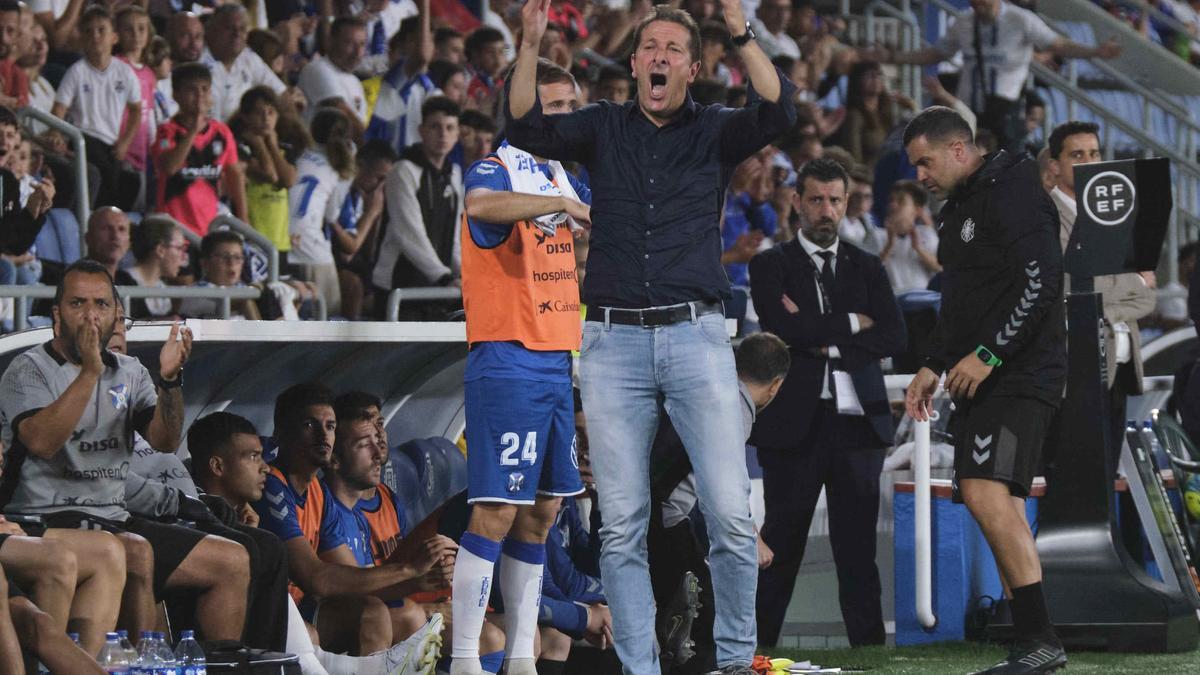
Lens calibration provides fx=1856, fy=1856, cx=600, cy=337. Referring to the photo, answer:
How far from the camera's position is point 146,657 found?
5.45 m

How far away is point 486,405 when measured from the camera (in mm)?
5875

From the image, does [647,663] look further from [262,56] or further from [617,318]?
[262,56]

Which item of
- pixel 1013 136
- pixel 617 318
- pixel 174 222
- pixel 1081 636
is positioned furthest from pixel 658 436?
pixel 1013 136

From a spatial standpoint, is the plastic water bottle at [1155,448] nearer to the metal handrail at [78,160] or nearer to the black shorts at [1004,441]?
the black shorts at [1004,441]

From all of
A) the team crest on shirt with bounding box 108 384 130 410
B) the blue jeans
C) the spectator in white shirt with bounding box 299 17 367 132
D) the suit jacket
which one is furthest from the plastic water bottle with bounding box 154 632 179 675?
the spectator in white shirt with bounding box 299 17 367 132

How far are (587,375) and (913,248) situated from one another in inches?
317

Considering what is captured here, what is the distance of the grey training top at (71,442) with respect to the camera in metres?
5.75

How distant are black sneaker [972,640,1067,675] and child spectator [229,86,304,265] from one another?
19.5ft

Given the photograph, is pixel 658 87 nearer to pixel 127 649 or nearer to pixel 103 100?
pixel 127 649

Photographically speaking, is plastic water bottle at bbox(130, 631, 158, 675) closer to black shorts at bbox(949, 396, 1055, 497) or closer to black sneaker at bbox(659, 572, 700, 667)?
black sneaker at bbox(659, 572, 700, 667)

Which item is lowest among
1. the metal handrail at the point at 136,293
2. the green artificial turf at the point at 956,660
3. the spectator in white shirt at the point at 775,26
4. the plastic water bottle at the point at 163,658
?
the green artificial turf at the point at 956,660

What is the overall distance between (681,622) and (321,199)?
5.33 m

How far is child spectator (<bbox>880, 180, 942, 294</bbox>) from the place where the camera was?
509 inches

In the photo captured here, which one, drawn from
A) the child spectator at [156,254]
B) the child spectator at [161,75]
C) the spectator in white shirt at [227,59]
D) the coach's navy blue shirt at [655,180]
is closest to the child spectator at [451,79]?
the spectator in white shirt at [227,59]
